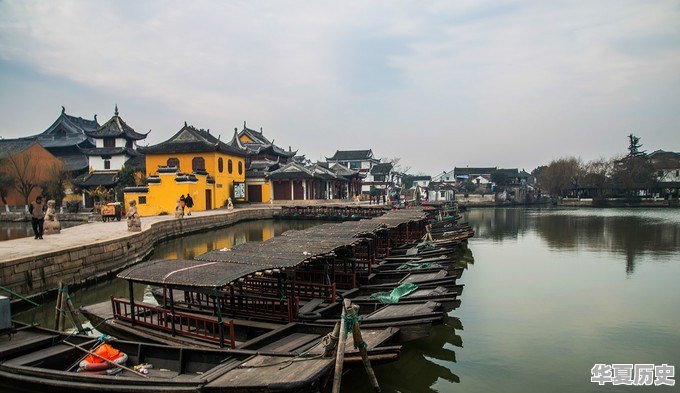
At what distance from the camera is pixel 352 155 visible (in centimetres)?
8356

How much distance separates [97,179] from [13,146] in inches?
389

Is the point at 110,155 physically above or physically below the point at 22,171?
above

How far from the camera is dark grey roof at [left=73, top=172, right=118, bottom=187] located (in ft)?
146

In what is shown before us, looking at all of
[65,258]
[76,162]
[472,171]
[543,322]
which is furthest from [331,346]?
[472,171]

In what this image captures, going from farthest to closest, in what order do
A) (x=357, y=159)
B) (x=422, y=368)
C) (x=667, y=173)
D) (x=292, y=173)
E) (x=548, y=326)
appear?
1. (x=357, y=159)
2. (x=667, y=173)
3. (x=292, y=173)
4. (x=548, y=326)
5. (x=422, y=368)

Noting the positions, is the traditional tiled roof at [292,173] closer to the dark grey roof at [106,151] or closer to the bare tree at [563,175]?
the dark grey roof at [106,151]

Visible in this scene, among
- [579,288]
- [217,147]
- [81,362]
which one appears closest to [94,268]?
[81,362]

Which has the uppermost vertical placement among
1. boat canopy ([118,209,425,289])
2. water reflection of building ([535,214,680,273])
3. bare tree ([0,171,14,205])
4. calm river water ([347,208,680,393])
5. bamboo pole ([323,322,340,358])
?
bare tree ([0,171,14,205])

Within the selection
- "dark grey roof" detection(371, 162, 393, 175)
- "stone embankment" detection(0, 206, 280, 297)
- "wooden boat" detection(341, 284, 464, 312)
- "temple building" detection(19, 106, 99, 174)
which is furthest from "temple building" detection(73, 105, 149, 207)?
"wooden boat" detection(341, 284, 464, 312)

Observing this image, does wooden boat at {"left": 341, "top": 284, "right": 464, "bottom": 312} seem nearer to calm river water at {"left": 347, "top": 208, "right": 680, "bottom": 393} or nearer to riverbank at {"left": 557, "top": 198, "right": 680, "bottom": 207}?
calm river water at {"left": 347, "top": 208, "right": 680, "bottom": 393}

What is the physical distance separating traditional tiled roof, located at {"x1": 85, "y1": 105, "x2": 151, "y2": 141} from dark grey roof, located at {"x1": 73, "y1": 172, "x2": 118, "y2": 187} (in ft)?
14.3

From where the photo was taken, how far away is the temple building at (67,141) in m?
51.1

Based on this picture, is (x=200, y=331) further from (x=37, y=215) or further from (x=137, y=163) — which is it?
(x=137, y=163)

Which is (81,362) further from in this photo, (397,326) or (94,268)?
(94,268)
